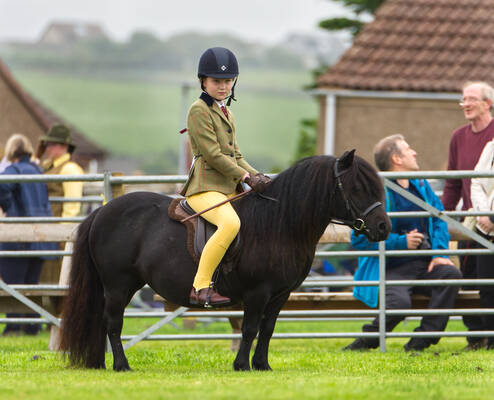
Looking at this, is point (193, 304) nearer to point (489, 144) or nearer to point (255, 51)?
point (489, 144)

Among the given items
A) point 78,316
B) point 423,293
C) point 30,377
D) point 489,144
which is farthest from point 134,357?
point 489,144

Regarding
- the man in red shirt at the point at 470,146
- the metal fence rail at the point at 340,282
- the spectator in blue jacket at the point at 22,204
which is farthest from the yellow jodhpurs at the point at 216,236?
the spectator in blue jacket at the point at 22,204

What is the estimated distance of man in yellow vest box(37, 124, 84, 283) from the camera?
11.2 m

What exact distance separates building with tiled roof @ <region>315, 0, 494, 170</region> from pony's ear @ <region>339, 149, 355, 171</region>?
12.7 metres

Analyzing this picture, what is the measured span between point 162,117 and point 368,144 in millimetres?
93777

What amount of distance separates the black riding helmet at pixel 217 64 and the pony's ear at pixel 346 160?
940 mm

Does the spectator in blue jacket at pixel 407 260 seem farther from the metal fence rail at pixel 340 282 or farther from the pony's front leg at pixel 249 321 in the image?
the pony's front leg at pixel 249 321

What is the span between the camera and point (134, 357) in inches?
324

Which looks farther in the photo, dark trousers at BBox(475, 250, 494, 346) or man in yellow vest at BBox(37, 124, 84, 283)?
man in yellow vest at BBox(37, 124, 84, 283)

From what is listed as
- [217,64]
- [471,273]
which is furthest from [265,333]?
[471,273]

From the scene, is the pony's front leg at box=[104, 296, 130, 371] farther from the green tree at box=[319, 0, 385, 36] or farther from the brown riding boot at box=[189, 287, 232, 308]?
the green tree at box=[319, 0, 385, 36]

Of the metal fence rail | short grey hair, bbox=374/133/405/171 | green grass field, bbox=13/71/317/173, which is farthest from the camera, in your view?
green grass field, bbox=13/71/317/173

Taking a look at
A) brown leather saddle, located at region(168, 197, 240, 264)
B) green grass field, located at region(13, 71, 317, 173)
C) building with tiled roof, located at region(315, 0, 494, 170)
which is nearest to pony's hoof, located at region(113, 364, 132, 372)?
brown leather saddle, located at region(168, 197, 240, 264)

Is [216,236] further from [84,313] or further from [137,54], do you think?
[137,54]
